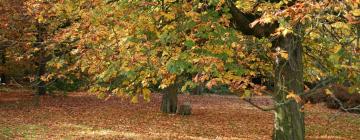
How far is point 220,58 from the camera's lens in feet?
27.4

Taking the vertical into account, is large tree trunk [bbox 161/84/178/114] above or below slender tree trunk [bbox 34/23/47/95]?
below

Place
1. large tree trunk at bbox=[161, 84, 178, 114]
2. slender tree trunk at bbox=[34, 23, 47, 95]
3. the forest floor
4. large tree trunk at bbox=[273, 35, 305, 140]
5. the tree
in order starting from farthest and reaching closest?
large tree trunk at bbox=[161, 84, 178, 114]
slender tree trunk at bbox=[34, 23, 47, 95]
the forest floor
large tree trunk at bbox=[273, 35, 305, 140]
the tree

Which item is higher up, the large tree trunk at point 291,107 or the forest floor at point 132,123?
the large tree trunk at point 291,107

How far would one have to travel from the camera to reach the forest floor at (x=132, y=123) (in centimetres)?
1703

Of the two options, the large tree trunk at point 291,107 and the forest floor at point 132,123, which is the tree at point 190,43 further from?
the forest floor at point 132,123

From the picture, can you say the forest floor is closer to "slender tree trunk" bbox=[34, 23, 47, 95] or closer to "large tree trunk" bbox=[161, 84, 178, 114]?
"large tree trunk" bbox=[161, 84, 178, 114]

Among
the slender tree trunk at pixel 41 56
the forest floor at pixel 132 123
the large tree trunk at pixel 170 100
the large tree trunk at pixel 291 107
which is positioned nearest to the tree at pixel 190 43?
the large tree trunk at pixel 291 107

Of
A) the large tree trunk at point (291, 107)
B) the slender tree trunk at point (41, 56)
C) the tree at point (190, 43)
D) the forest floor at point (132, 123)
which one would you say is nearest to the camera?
the tree at point (190, 43)

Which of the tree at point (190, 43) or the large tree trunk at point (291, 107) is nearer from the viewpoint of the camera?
the tree at point (190, 43)

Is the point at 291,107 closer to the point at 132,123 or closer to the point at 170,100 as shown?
the point at 132,123

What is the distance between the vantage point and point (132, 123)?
2052cm

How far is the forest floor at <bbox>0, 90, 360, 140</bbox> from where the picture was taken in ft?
55.9

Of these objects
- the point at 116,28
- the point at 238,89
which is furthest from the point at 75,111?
the point at 238,89

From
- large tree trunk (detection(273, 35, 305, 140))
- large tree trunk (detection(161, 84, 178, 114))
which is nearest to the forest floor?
large tree trunk (detection(161, 84, 178, 114))
